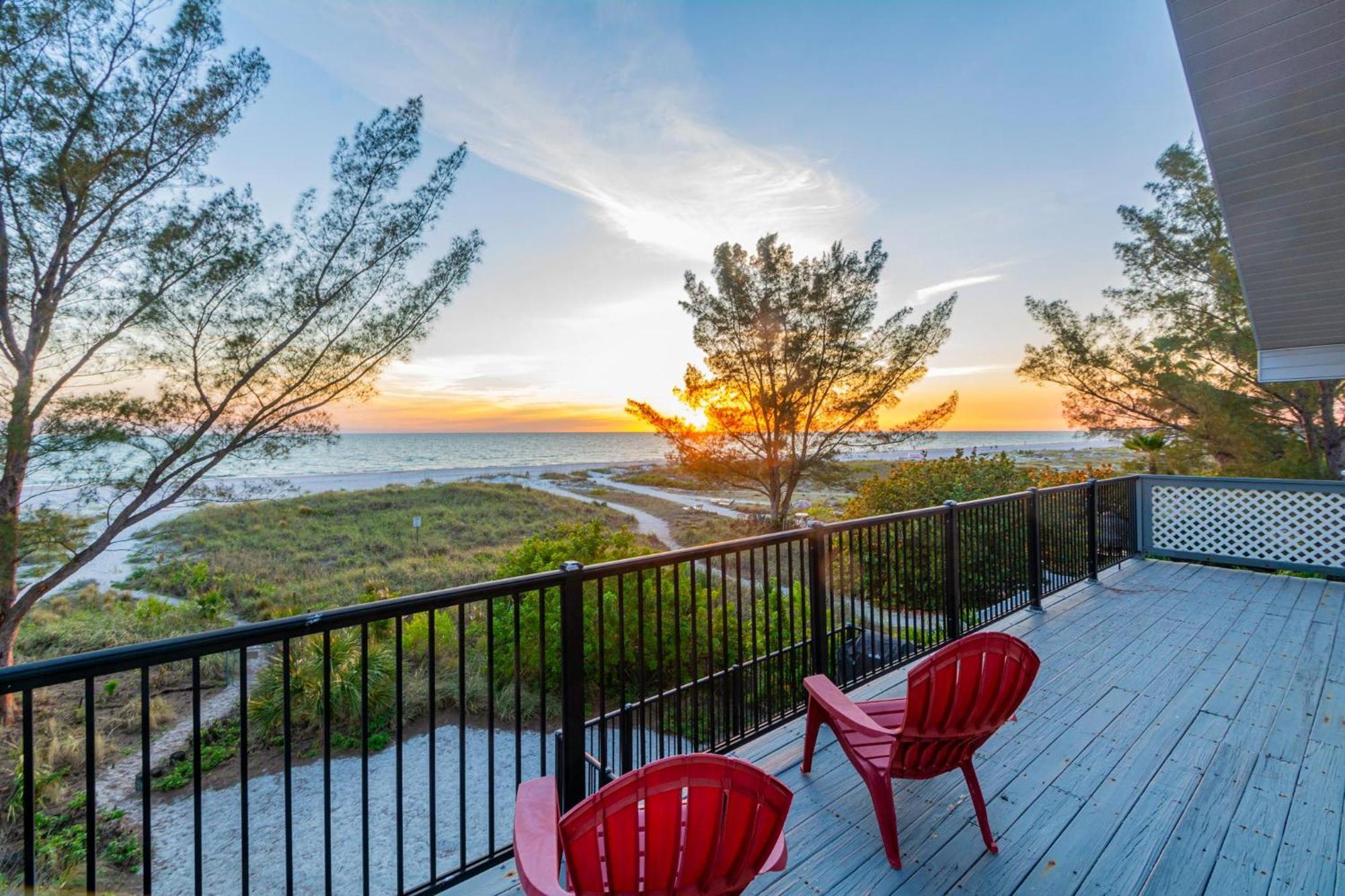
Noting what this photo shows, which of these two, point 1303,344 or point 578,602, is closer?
point 578,602

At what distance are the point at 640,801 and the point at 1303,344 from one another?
7670 millimetres

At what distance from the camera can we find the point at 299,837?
13.4 feet

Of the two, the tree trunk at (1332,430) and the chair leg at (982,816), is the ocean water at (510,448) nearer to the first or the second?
the tree trunk at (1332,430)

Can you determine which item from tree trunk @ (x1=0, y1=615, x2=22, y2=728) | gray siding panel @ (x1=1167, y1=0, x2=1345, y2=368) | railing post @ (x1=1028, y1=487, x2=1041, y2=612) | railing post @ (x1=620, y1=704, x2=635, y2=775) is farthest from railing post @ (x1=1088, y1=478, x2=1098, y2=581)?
tree trunk @ (x1=0, y1=615, x2=22, y2=728)

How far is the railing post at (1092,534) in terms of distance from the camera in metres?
5.52

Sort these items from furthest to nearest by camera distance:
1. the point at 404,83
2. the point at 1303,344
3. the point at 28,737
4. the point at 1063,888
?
the point at 404,83
the point at 1303,344
the point at 1063,888
the point at 28,737

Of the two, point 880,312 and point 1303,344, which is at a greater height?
point 880,312

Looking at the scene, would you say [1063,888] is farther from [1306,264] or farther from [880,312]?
[880,312]

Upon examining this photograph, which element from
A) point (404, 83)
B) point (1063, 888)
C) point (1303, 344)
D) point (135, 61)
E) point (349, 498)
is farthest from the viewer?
point (349, 498)

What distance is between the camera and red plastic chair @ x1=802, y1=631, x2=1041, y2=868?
1792 millimetres

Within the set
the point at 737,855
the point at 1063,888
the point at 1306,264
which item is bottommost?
the point at 1063,888

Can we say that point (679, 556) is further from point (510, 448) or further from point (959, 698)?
point (510, 448)

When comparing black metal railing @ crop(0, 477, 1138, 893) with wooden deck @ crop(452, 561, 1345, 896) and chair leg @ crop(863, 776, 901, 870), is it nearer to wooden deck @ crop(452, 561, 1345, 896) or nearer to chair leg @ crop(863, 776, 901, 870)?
wooden deck @ crop(452, 561, 1345, 896)

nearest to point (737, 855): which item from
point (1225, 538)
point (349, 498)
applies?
point (1225, 538)
